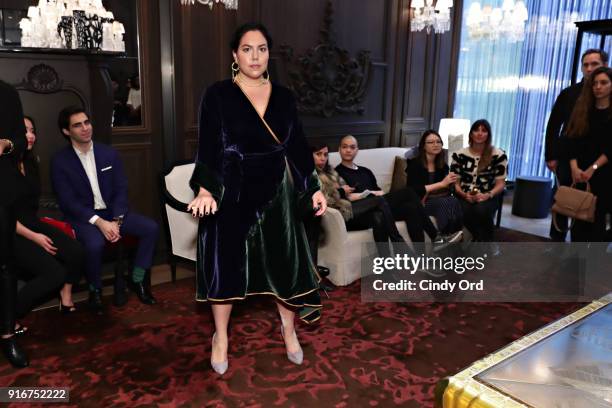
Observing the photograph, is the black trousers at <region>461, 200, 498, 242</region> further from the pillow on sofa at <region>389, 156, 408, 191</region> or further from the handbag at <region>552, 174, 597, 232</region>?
the pillow on sofa at <region>389, 156, 408, 191</region>

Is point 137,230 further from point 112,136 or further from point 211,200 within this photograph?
point 211,200

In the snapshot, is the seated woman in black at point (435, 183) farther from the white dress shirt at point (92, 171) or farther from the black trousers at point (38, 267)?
the black trousers at point (38, 267)

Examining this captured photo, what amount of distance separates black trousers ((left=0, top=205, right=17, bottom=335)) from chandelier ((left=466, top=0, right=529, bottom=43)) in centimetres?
492

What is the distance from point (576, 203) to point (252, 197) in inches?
106

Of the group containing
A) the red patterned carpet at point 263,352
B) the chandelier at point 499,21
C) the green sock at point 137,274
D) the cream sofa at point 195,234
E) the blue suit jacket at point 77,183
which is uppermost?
the chandelier at point 499,21

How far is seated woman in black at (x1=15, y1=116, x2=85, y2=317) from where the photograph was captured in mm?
2994

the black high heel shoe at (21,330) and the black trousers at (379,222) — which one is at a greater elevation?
the black trousers at (379,222)

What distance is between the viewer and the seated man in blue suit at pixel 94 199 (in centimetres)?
338

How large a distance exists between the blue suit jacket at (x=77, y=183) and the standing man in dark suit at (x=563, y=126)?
3.42m

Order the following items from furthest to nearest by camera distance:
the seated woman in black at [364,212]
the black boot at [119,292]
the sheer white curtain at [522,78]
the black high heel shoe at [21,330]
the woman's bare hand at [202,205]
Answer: the sheer white curtain at [522,78], the seated woman in black at [364,212], the black boot at [119,292], the black high heel shoe at [21,330], the woman's bare hand at [202,205]

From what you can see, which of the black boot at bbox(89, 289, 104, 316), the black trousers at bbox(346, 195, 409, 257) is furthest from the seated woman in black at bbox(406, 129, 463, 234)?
the black boot at bbox(89, 289, 104, 316)

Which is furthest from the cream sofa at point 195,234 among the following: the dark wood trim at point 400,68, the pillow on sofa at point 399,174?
the dark wood trim at point 400,68

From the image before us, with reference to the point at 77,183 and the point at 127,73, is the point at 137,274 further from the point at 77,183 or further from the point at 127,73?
the point at 127,73

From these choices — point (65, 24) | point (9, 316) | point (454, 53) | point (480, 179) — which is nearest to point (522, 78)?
point (454, 53)
